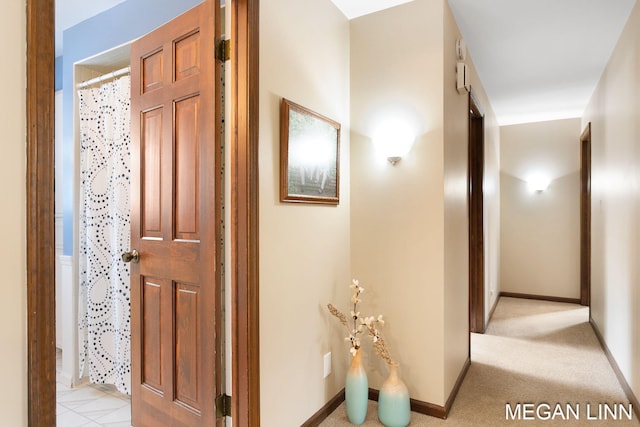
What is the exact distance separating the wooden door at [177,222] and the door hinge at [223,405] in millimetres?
29

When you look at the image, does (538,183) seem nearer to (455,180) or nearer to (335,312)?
(455,180)

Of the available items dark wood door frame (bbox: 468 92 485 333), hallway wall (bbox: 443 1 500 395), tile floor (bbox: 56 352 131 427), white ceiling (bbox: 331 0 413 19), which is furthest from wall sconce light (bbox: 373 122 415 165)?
tile floor (bbox: 56 352 131 427)

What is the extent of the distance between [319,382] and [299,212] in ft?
3.31

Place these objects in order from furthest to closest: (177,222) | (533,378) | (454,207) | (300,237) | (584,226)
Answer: (584,226), (533,378), (454,207), (300,237), (177,222)

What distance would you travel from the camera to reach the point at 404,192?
94.5 inches

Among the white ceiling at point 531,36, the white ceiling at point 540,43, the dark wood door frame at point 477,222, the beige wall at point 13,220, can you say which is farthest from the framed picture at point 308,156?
the dark wood door frame at point 477,222

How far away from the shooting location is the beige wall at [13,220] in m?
1.00

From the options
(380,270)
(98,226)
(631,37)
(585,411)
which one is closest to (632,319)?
(585,411)

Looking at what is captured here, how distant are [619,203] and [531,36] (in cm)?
142

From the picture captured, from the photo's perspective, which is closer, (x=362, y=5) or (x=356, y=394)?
(x=356, y=394)

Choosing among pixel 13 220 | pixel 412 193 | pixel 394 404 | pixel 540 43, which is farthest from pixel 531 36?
pixel 13 220

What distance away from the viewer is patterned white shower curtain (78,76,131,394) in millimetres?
2561

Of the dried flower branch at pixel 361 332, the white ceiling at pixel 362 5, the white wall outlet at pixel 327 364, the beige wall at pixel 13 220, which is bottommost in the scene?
the white wall outlet at pixel 327 364

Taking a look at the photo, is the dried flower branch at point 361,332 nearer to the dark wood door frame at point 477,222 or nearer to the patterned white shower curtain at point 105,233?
the patterned white shower curtain at point 105,233
